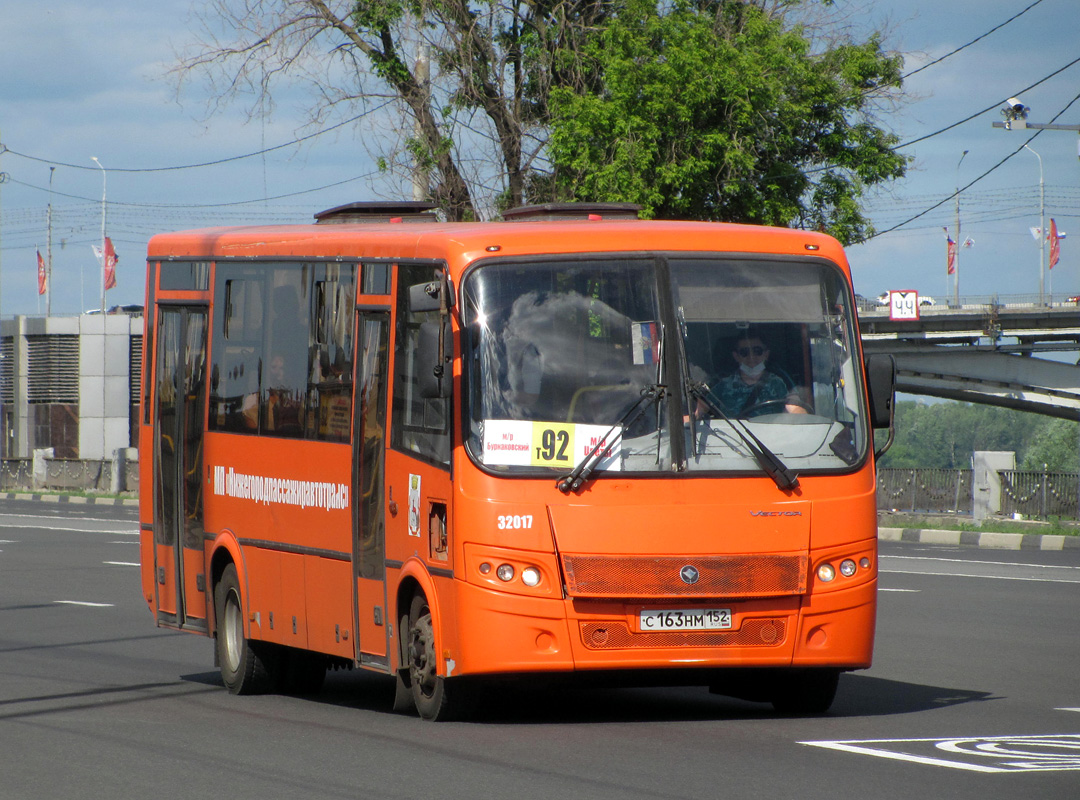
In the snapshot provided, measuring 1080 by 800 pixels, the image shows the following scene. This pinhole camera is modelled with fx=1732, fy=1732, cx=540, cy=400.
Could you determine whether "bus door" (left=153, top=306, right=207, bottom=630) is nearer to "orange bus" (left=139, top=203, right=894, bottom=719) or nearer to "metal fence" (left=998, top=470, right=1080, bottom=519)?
"orange bus" (left=139, top=203, right=894, bottom=719)

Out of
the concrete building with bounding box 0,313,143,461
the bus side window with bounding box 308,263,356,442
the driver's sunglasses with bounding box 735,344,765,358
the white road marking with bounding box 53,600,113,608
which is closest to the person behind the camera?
the driver's sunglasses with bounding box 735,344,765,358

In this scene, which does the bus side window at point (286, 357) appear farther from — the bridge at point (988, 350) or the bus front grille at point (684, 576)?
the bridge at point (988, 350)

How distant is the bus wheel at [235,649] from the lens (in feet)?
35.8

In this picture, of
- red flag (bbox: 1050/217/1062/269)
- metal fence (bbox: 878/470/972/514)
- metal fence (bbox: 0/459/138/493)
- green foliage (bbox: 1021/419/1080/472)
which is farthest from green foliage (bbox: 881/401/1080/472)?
metal fence (bbox: 878/470/972/514)

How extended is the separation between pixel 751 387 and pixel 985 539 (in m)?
21.7

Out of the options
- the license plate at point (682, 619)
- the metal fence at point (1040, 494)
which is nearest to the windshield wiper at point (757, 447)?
the license plate at point (682, 619)

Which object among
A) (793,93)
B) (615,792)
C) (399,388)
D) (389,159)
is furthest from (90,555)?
(615,792)

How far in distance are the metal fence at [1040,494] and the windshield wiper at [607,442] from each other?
25882mm

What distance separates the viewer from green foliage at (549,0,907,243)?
30297 millimetres

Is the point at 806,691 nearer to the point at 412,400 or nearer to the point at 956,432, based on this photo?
the point at 412,400

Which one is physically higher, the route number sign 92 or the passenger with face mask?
the route number sign 92

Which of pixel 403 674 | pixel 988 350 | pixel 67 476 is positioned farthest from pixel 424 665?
pixel 988 350

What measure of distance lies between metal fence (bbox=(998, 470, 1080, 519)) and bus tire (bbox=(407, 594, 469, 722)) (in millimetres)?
25922

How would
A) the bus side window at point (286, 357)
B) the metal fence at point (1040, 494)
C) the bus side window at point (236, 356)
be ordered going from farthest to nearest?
the metal fence at point (1040, 494) < the bus side window at point (236, 356) < the bus side window at point (286, 357)
